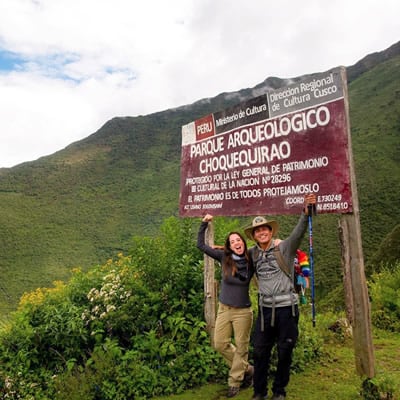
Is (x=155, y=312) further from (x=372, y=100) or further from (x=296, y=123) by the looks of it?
(x=372, y=100)

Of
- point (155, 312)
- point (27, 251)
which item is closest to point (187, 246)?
point (155, 312)

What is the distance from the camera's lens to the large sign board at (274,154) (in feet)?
11.6

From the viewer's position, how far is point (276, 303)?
3363 millimetres

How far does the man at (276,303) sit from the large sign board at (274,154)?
0.86 ft

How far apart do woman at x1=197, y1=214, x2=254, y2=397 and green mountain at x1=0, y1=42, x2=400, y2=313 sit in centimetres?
2567

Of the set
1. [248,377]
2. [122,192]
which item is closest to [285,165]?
[248,377]

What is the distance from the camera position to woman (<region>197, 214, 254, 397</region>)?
3746mm

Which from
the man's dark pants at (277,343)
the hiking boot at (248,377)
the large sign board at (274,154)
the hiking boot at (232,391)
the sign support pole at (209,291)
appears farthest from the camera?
the sign support pole at (209,291)

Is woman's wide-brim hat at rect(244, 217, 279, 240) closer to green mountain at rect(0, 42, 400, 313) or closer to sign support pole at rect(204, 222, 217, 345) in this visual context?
sign support pole at rect(204, 222, 217, 345)

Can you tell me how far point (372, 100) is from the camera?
7188 centimetres

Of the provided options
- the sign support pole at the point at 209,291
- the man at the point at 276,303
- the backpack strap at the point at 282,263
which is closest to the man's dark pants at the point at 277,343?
the man at the point at 276,303

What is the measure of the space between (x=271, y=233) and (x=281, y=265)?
0.33 metres

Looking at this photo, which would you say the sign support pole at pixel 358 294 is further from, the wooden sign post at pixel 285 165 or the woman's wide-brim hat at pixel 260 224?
the woman's wide-brim hat at pixel 260 224

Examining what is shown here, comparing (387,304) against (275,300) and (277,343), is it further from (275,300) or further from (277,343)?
(275,300)
